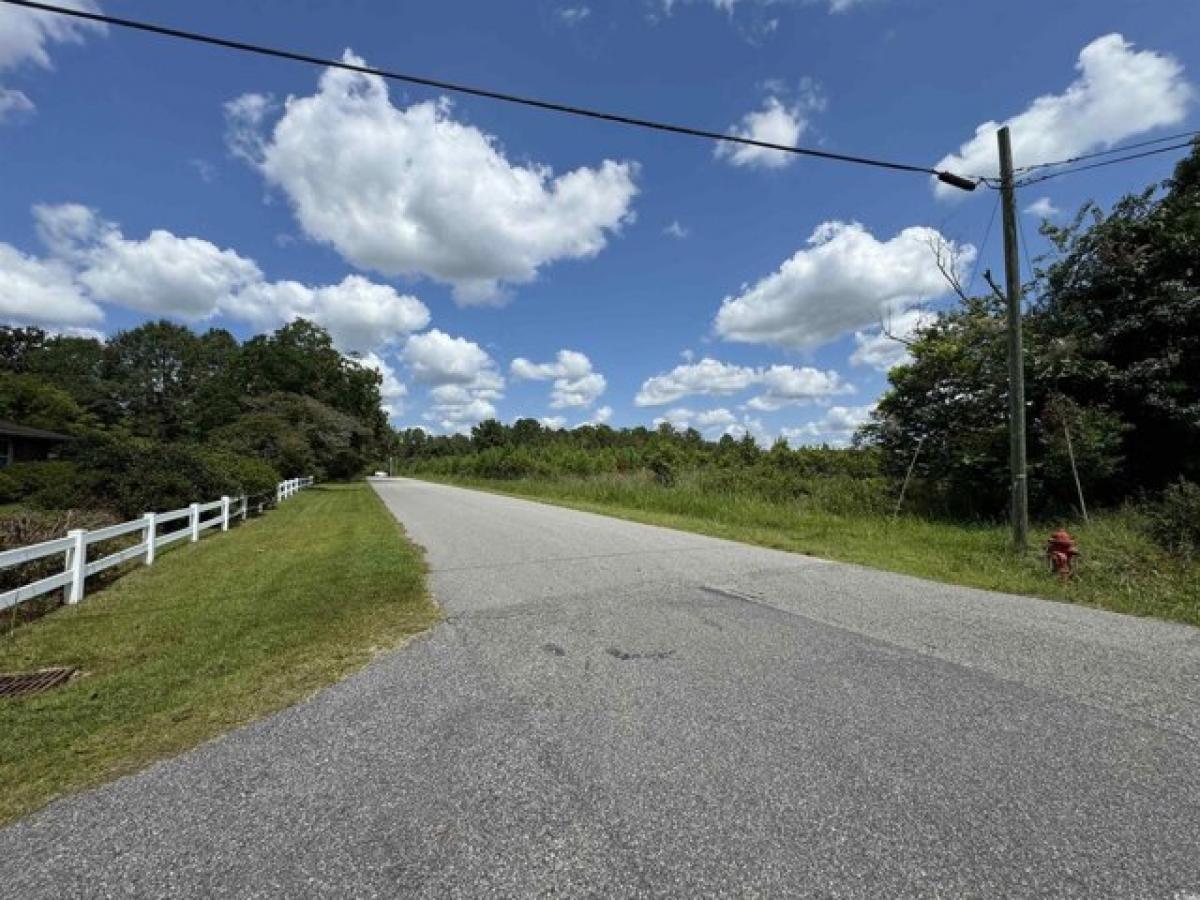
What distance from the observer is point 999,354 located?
13289 millimetres

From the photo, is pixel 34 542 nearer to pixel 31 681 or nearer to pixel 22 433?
pixel 31 681

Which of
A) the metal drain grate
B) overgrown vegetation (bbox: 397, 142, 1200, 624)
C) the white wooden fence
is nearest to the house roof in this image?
the white wooden fence

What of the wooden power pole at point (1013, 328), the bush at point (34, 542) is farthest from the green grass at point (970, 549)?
the bush at point (34, 542)

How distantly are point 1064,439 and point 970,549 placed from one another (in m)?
3.70

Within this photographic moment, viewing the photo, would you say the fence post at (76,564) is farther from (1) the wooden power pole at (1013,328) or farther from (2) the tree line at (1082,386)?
(2) the tree line at (1082,386)

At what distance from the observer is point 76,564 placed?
7.26 meters

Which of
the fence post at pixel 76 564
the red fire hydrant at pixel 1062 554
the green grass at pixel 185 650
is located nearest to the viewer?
the green grass at pixel 185 650

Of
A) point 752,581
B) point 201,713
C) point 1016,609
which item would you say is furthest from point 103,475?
point 1016,609

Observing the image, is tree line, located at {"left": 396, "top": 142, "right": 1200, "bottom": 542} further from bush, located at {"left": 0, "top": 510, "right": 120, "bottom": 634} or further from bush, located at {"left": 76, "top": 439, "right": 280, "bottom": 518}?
bush, located at {"left": 76, "top": 439, "right": 280, "bottom": 518}

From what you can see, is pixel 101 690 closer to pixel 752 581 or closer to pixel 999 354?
pixel 752 581

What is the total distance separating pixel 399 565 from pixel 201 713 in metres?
5.05

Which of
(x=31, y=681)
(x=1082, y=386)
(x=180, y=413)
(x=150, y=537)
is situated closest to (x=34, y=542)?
(x=150, y=537)

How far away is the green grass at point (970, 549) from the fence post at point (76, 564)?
377 inches

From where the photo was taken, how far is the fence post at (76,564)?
7219mm
